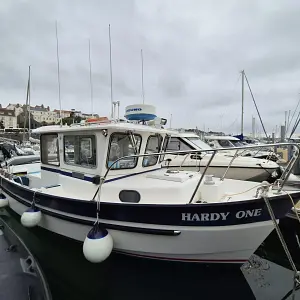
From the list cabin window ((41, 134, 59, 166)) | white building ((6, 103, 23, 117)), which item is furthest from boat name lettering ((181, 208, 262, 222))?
white building ((6, 103, 23, 117))

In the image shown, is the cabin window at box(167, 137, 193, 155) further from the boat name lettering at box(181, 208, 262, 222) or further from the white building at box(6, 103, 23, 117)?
the white building at box(6, 103, 23, 117)

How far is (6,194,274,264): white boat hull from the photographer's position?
3.47 metres

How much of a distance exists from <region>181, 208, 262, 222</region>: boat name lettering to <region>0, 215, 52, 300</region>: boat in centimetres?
206

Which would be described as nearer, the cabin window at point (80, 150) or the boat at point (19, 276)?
the boat at point (19, 276)

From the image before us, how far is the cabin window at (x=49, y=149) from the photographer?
527 centimetres

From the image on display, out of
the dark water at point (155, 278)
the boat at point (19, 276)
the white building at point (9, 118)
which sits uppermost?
the white building at point (9, 118)

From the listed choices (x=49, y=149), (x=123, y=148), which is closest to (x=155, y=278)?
(x=123, y=148)

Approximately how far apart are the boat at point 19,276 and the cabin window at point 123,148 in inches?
77.1

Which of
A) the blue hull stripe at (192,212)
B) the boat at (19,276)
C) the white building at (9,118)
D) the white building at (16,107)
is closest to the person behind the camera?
the boat at (19,276)

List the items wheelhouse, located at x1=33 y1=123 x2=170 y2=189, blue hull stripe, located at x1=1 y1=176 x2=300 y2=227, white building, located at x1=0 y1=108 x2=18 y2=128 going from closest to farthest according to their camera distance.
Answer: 1. blue hull stripe, located at x1=1 y1=176 x2=300 y2=227
2. wheelhouse, located at x1=33 y1=123 x2=170 y2=189
3. white building, located at x1=0 y1=108 x2=18 y2=128

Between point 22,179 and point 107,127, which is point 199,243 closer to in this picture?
point 107,127

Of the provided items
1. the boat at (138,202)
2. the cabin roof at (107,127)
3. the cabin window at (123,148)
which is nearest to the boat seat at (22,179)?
the boat at (138,202)

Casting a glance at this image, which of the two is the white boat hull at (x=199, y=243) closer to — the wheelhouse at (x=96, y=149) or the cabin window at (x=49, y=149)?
the wheelhouse at (x=96, y=149)

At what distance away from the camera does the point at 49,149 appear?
5480mm
